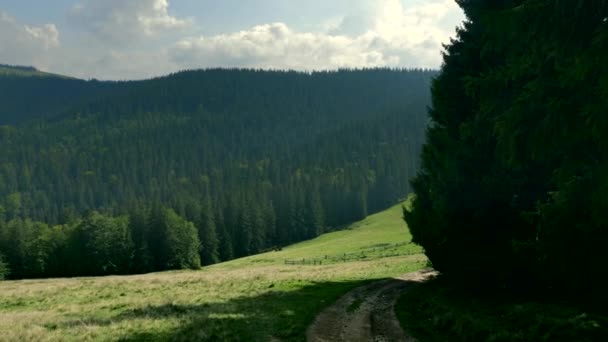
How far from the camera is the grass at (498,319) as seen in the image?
1358 centimetres

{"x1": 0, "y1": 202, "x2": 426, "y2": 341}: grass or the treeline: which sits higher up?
the treeline

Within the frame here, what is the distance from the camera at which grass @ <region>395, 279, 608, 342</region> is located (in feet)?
44.5

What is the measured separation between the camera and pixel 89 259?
3295 inches

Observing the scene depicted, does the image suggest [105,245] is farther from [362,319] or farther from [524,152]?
[524,152]

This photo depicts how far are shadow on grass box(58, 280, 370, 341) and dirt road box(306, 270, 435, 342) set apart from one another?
0.59m

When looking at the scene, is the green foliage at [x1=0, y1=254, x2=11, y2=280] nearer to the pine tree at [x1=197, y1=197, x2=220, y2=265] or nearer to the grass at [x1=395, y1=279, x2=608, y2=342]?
the pine tree at [x1=197, y1=197, x2=220, y2=265]

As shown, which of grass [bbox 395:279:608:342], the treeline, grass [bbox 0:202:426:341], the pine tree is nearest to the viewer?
the treeline

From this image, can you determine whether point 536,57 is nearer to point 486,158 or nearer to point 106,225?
point 486,158

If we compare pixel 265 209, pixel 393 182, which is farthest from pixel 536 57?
pixel 393 182

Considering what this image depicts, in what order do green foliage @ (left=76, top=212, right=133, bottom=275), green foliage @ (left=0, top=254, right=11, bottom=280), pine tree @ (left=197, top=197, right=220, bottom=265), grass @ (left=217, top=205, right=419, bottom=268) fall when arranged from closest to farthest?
1. grass @ (left=217, top=205, right=419, bottom=268)
2. green foliage @ (left=0, top=254, right=11, bottom=280)
3. green foliage @ (left=76, top=212, right=133, bottom=275)
4. pine tree @ (left=197, top=197, right=220, bottom=265)

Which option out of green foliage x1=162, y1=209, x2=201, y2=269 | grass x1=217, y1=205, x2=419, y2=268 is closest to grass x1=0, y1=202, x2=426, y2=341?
grass x1=217, y1=205, x2=419, y2=268

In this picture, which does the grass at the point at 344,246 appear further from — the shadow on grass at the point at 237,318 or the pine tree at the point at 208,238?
the shadow on grass at the point at 237,318

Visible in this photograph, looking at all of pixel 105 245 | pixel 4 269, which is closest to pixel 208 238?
pixel 105 245

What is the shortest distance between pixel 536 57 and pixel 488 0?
37.6ft
